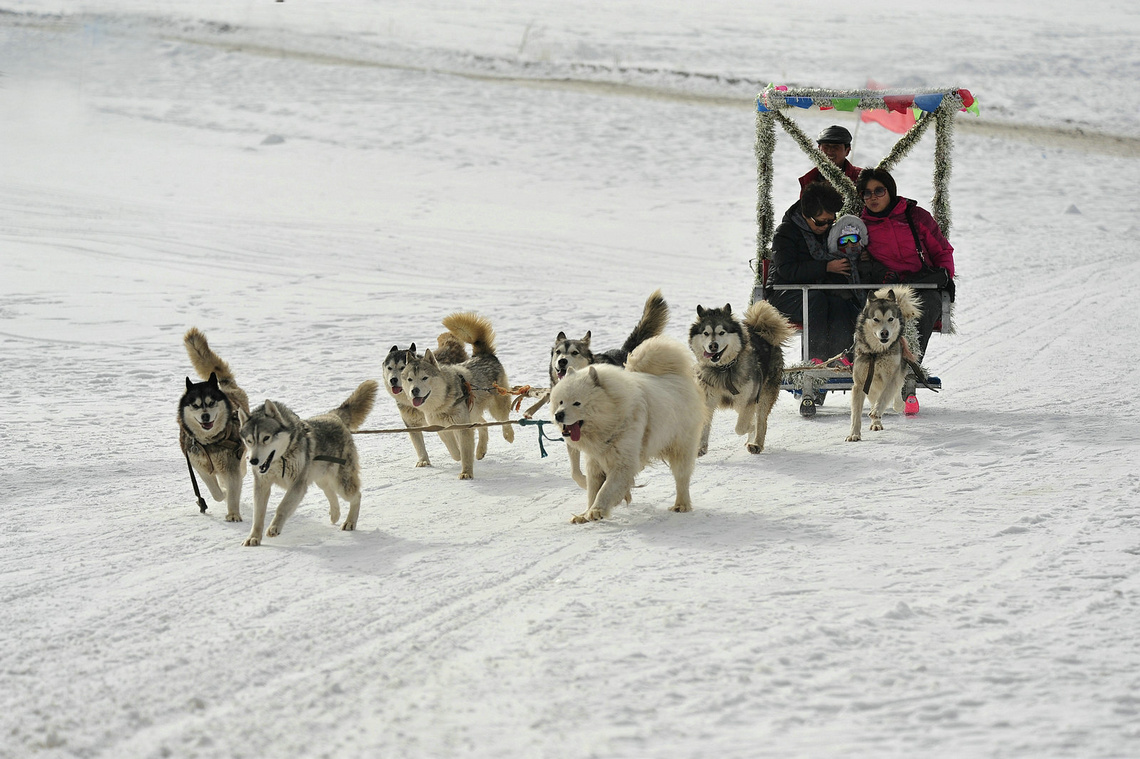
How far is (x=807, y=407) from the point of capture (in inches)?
311

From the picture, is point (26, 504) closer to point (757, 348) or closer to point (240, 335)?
point (757, 348)

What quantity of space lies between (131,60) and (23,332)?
1437cm

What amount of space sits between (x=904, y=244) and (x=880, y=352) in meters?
1.35

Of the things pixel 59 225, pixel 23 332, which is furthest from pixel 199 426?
pixel 59 225

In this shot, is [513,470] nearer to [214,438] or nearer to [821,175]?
[214,438]

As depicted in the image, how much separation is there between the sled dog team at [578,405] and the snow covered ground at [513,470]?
0.72 feet

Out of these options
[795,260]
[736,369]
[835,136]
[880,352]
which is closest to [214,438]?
[736,369]

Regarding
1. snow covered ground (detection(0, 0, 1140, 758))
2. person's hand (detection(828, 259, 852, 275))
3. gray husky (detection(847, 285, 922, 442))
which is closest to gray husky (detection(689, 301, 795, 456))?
snow covered ground (detection(0, 0, 1140, 758))

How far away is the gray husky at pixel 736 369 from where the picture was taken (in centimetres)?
677

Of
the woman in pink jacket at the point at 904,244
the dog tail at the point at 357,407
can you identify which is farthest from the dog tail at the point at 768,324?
the dog tail at the point at 357,407

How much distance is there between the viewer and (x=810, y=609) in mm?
3959

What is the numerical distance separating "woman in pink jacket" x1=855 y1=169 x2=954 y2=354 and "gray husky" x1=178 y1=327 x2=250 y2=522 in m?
4.72

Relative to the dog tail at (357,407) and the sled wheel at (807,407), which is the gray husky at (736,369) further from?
the dog tail at (357,407)

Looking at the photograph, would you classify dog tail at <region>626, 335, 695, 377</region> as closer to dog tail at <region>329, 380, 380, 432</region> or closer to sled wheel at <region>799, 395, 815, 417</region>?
dog tail at <region>329, 380, 380, 432</region>
